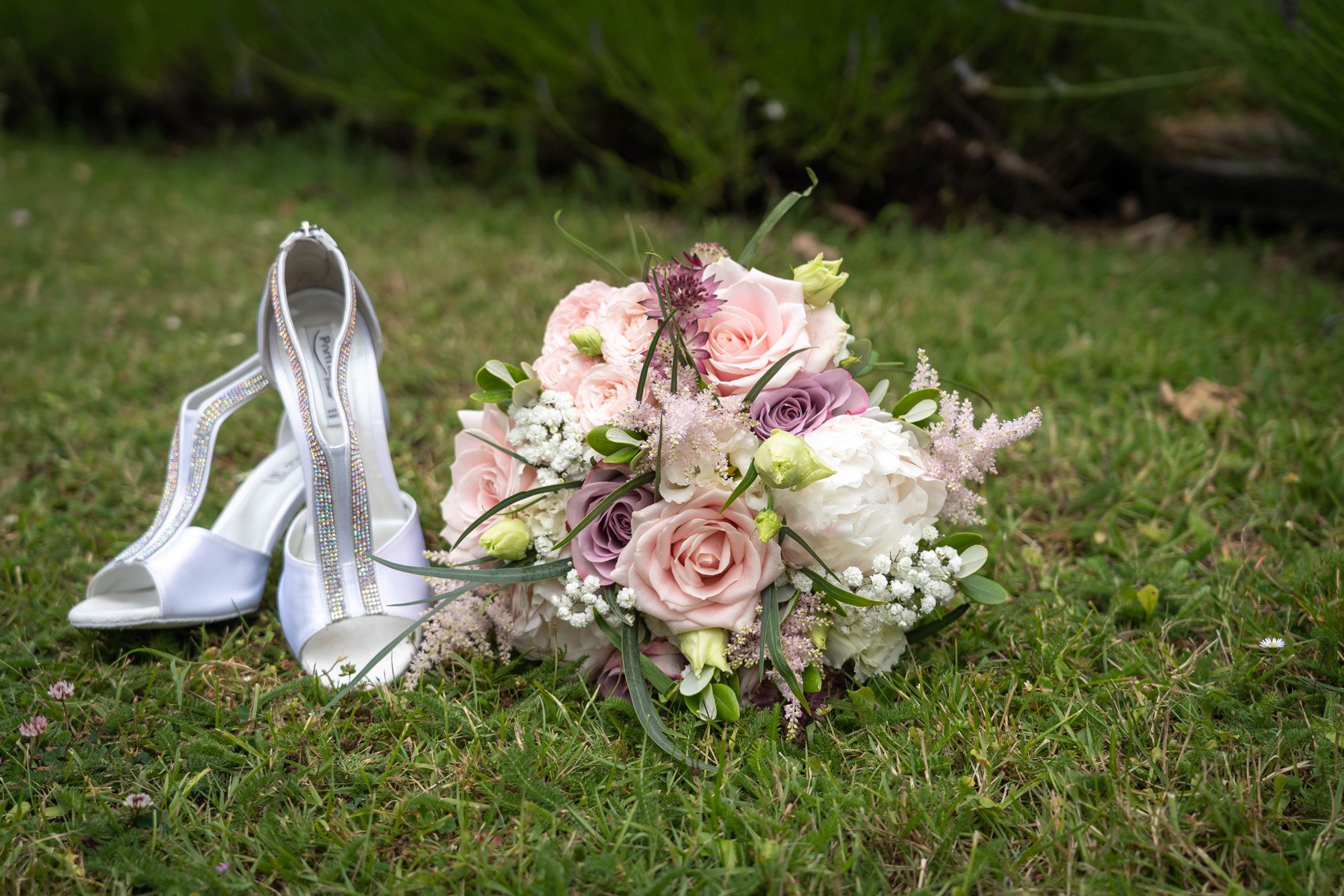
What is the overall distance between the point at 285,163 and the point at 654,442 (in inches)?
155

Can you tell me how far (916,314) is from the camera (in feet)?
8.73

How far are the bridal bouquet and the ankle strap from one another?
1.78 ft

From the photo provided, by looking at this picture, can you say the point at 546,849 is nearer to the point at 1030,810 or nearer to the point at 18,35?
the point at 1030,810

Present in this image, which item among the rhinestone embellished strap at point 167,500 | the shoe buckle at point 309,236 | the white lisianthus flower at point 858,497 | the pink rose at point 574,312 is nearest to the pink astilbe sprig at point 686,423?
the white lisianthus flower at point 858,497

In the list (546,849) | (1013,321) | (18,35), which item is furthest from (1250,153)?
(18,35)

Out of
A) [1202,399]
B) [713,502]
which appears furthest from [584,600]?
[1202,399]

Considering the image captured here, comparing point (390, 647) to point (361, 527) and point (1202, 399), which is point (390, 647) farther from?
point (1202, 399)

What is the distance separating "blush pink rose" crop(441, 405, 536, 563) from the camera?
1366 mm

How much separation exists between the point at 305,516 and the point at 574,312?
655 millimetres

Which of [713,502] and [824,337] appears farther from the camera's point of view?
[824,337]

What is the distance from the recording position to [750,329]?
1275 mm

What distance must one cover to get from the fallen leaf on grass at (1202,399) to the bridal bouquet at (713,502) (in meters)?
1.10

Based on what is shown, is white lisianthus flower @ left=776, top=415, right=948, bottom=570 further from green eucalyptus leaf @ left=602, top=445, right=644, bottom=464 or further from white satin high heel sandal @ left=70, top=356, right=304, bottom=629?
white satin high heel sandal @ left=70, top=356, right=304, bottom=629

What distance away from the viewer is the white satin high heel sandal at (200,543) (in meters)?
1.46
